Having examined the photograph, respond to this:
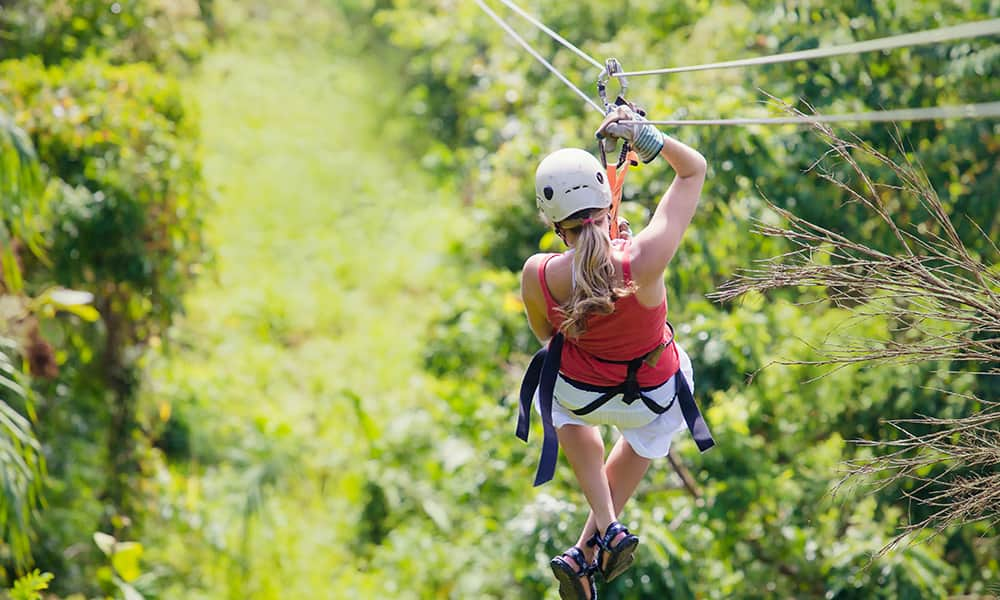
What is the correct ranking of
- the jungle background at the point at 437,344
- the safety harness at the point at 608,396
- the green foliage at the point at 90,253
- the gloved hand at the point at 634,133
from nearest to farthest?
the gloved hand at the point at 634,133
the safety harness at the point at 608,396
the jungle background at the point at 437,344
the green foliage at the point at 90,253

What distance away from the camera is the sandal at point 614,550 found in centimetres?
283

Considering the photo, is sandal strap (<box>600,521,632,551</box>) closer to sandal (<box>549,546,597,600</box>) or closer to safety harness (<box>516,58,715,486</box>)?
sandal (<box>549,546,597,600</box>)

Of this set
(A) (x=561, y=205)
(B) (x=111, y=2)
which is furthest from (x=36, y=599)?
(B) (x=111, y=2)

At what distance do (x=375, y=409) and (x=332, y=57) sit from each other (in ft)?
19.2

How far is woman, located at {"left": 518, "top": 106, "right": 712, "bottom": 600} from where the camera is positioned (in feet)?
8.39

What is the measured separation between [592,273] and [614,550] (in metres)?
0.72

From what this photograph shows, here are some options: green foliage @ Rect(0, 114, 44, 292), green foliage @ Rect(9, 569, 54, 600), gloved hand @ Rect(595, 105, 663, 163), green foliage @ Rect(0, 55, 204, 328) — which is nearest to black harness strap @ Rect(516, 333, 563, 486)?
gloved hand @ Rect(595, 105, 663, 163)

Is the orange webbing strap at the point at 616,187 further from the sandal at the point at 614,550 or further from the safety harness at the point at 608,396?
the sandal at the point at 614,550

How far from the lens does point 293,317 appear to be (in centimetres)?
941

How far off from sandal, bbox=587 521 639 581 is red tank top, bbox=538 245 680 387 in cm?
36

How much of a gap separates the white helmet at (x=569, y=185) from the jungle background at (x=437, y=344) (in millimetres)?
884

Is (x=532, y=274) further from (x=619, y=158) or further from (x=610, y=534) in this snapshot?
(x=610, y=534)

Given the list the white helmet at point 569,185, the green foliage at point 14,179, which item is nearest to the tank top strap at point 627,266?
the white helmet at point 569,185

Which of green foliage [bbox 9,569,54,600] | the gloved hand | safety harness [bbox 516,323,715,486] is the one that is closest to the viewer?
the gloved hand
